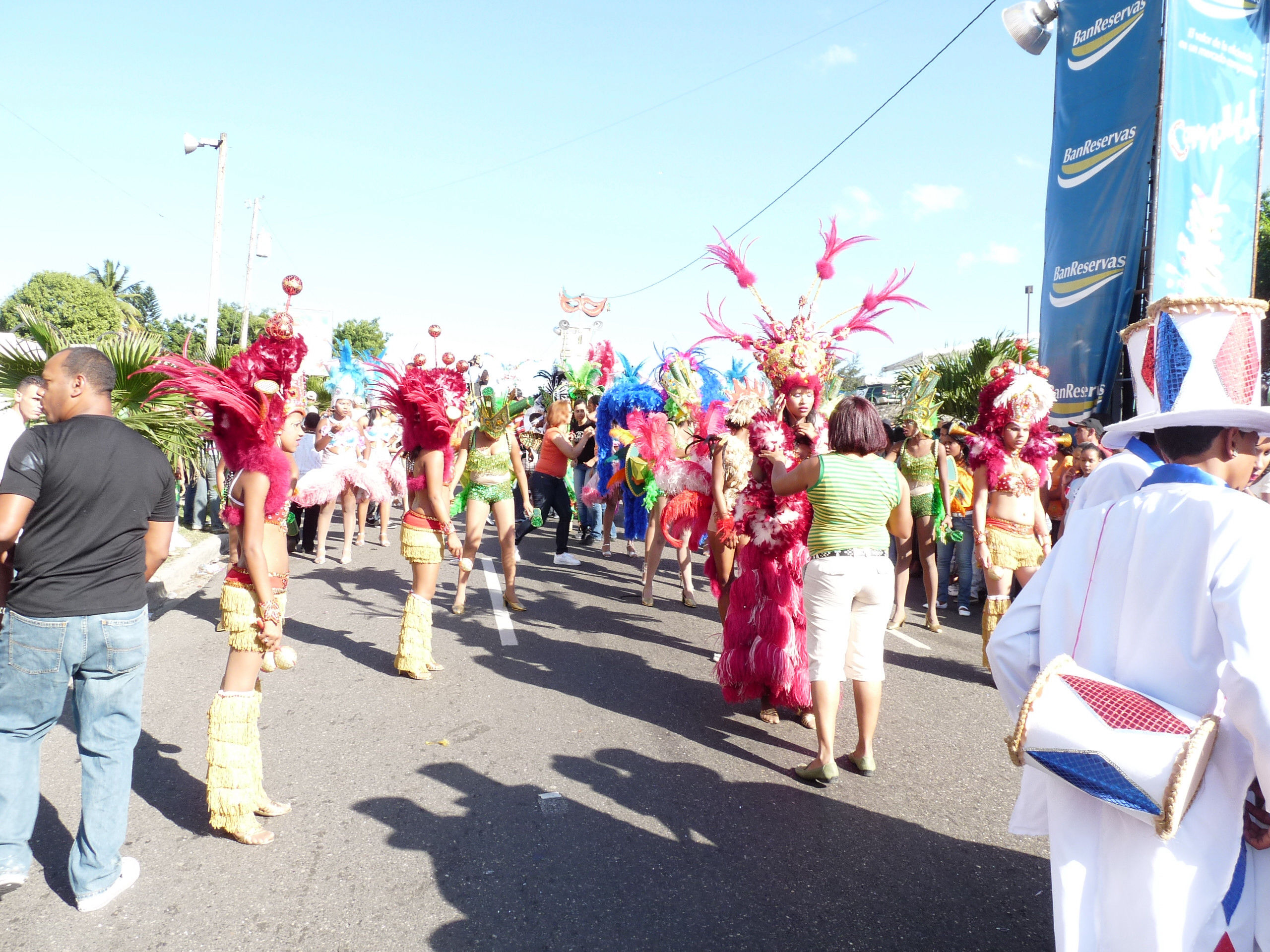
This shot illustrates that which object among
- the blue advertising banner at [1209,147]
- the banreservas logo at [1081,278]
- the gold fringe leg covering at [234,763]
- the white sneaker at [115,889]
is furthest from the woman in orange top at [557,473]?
the blue advertising banner at [1209,147]

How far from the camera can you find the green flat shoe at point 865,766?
407 centimetres

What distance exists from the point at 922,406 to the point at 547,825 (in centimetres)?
577

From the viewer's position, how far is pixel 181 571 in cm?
816

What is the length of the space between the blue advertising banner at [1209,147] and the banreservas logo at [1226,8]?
0.01m

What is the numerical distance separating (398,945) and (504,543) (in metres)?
4.89

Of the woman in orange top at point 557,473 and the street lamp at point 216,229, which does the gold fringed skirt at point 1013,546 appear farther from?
the street lamp at point 216,229

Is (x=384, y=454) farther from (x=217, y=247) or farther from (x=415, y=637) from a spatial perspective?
(x=217, y=247)

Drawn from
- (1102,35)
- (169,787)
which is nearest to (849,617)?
(169,787)

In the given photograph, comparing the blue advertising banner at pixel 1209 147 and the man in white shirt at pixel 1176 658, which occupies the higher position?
the blue advertising banner at pixel 1209 147

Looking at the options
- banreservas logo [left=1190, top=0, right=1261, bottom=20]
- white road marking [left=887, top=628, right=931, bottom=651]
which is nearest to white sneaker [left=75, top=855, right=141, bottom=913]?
white road marking [left=887, top=628, right=931, bottom=651]

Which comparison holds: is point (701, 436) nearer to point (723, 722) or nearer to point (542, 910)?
point (723, 722)

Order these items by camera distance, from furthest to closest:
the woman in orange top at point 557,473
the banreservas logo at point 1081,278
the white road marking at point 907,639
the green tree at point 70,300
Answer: the green tree at point 70,300 < the banreservas logo at point 1081,278 < the woman in orange top at point 557,473 < the white road marking at point 907,639

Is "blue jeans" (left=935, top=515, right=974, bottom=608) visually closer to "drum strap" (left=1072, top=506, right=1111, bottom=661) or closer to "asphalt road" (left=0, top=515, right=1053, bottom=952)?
"asphalt road" (left=0, top=515, right=1053, bottom=952)

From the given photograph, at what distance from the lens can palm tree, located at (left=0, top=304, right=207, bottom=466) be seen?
22.8 ft
